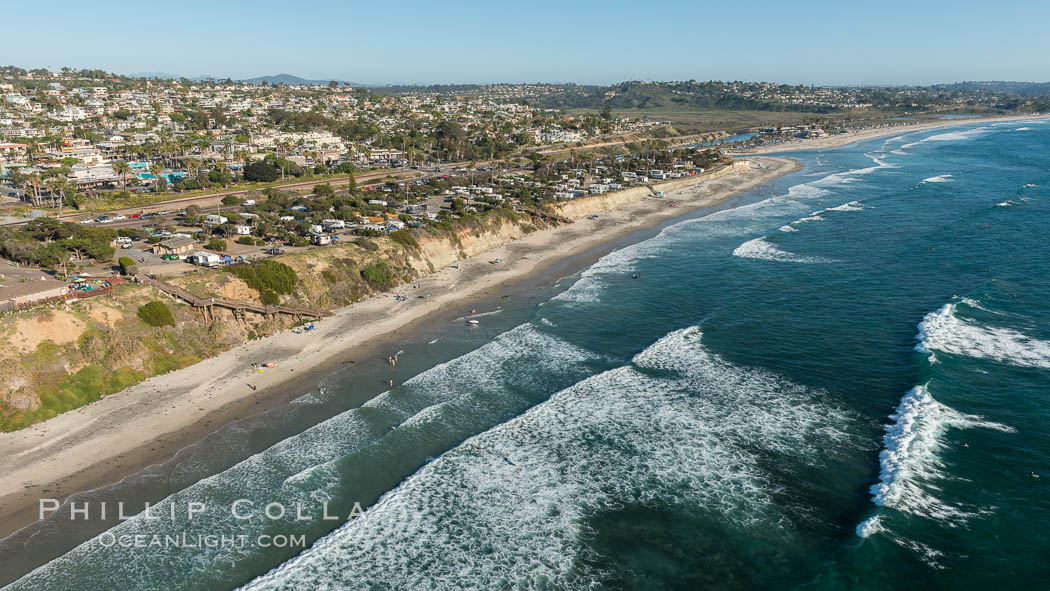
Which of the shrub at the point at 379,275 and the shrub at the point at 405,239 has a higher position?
the shrub at the point at 405,239

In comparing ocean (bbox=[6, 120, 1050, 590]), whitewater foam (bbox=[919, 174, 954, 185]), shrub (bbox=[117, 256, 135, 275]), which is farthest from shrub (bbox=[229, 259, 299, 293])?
whitewater foam (bbox=[919, 174, 954, 185])

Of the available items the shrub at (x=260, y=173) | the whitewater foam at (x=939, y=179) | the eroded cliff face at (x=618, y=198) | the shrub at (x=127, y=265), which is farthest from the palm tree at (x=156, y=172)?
the whitewater foam at (x=939, y=179)

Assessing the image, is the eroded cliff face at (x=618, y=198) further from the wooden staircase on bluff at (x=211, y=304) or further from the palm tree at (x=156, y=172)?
the palm tree at (x=156, y=172)

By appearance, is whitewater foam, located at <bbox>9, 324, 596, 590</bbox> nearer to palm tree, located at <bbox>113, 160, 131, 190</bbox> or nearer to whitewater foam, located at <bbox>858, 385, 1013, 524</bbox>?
whitewater foam, located at <bbox>858, 385, 1013, 524</bbox>

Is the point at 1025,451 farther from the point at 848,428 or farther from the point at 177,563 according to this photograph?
the point at 177,563

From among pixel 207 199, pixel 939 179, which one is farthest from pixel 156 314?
pixel 939 179

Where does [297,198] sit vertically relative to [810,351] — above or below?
above

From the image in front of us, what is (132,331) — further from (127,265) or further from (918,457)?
(918,457)

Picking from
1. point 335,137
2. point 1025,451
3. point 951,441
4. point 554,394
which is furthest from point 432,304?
point 335,137
